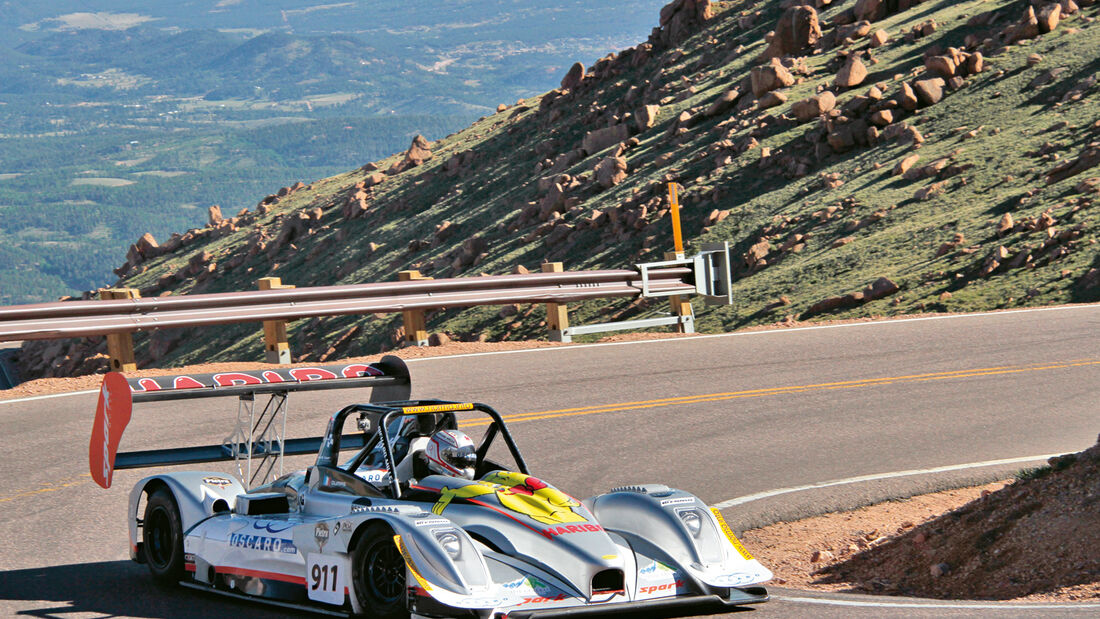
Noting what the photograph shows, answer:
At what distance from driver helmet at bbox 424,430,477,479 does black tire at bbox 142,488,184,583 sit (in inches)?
75.5

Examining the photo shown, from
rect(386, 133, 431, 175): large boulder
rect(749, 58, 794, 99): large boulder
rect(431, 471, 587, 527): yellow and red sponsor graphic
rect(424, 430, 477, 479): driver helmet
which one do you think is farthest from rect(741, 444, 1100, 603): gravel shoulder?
rect(386, 133, 431, 175): large boulder

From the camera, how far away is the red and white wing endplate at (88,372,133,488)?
837 centimetres

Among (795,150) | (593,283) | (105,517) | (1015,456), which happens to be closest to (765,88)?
(795,150)

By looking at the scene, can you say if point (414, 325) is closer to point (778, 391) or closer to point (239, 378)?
point (778, 391)

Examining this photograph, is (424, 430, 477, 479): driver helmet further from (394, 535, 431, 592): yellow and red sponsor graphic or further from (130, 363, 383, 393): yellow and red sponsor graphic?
(130, 363, 383, 393): yellow and red sponsor graphic

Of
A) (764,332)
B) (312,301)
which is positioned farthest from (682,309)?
(312,301)

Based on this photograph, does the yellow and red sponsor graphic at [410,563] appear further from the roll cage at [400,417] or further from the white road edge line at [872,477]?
the white road edge line at [872,477]

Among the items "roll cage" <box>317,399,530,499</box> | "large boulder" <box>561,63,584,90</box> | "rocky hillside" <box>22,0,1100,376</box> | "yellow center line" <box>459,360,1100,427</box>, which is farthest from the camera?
"large boulder" <box>561,63,584,90</box>

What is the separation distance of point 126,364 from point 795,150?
21.9 metres

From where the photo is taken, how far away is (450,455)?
8273 millimetres

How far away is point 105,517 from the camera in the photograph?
10453 mm

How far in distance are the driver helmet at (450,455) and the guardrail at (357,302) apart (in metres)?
6.69

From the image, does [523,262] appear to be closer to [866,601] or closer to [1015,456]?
[1015,456]

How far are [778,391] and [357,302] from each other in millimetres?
5263
